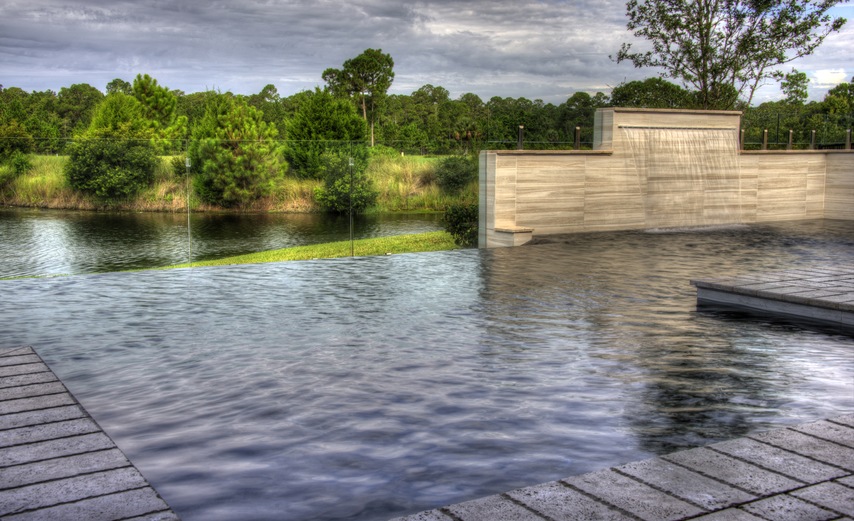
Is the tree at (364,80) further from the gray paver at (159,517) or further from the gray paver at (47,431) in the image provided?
the gray paver at (159,517)

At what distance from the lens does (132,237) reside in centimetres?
1182

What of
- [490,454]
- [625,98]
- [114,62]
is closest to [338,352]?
[490,454]

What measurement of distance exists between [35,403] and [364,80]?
48.8 m

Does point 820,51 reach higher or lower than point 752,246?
higher

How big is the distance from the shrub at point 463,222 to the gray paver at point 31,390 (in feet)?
30.3

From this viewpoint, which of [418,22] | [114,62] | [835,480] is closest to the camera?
[835,480]

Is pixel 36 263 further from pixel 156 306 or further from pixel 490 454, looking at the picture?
pixel 490 454

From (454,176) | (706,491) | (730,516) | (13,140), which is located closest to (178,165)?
(13,140)

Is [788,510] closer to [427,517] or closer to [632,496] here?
[632,496]

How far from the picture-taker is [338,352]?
5727mm

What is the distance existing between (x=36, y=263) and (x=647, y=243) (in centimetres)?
875

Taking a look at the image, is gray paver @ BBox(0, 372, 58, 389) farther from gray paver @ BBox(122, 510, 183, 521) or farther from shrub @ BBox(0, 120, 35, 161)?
shrub @ BBox(0, 120, 35, 161)

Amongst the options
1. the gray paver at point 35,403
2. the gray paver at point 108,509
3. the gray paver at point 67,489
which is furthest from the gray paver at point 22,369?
the gray paver at point 108,509

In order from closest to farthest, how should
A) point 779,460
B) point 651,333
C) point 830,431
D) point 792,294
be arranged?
1. point 779,460
2. point 830,431
3. point 651,333
4. point 792,294
